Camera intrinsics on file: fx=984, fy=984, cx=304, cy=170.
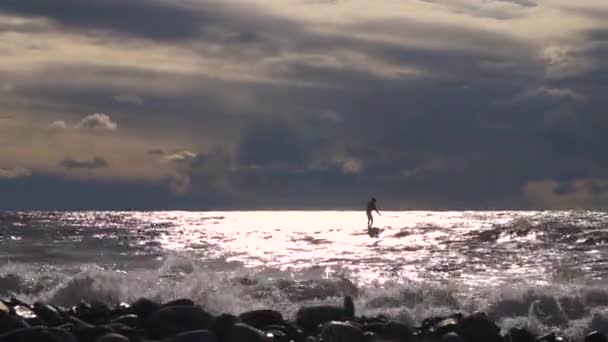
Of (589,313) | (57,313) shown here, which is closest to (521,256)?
(589,313)

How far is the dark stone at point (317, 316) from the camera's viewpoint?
15047mm

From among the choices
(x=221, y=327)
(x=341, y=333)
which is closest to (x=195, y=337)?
(x=221, y=327)

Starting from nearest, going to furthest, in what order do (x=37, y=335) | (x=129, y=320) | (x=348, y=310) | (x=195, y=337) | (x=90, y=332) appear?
1. (x=37, y=335)
2. (x=195, y=337)
3. (x=90, y=332)
4. (x=129, y=320)
5. (x=348, y=310)

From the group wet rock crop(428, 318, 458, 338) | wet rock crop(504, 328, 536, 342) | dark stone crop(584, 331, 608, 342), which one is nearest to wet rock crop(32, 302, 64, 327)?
wet rock crop(428, 318, 458, 338)

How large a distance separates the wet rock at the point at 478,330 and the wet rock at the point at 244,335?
3.00 m

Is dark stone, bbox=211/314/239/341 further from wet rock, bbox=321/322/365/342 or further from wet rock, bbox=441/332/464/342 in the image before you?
wet rock, bbox=441/332/464/342

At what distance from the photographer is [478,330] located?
543 inches

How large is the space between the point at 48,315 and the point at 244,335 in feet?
12.6

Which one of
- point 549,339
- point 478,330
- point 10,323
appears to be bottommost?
point 549,339

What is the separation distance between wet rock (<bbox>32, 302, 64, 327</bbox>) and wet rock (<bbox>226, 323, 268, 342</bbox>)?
3028 millimetres

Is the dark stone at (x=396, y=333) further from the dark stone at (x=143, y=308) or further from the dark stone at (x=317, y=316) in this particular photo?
the dark stone at (x=143, y=308)

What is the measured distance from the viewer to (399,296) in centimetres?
1959

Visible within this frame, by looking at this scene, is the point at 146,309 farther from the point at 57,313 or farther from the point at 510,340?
the point at 510,340

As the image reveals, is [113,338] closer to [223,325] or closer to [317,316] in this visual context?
[223,325]
